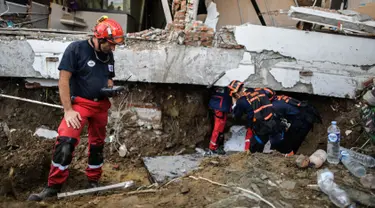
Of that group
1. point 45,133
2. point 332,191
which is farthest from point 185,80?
point 332,191

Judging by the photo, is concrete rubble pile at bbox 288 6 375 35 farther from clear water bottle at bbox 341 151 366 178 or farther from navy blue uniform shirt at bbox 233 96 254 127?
clear water bottle at bbox 341 151 366 178

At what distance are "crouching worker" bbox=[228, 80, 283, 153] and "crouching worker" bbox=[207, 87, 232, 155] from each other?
2.48 feet

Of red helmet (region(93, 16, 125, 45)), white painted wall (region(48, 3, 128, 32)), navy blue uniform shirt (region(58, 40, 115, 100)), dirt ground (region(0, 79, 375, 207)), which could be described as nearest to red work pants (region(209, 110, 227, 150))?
dirt ground (region(0, 79, 375, 207))

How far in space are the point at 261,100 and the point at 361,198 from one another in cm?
191

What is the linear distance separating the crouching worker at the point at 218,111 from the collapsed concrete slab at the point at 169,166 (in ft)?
2.41

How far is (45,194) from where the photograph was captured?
3.81 metres

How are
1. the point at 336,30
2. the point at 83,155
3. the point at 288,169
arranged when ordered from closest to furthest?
the point at 288,169, the point at 83,155, the point at 336,30

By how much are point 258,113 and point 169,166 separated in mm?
1342

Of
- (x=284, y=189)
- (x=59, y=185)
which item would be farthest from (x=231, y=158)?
(x=59, y=185)

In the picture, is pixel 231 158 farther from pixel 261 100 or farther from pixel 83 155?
pixel 83 155

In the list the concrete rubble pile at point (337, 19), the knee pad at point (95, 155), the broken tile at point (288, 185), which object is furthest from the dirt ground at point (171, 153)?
the concrete rubble pile at point (337, 19)

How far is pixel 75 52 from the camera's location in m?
3.87

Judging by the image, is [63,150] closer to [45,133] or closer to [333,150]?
[45,133]

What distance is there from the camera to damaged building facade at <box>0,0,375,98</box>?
5.75 meters
